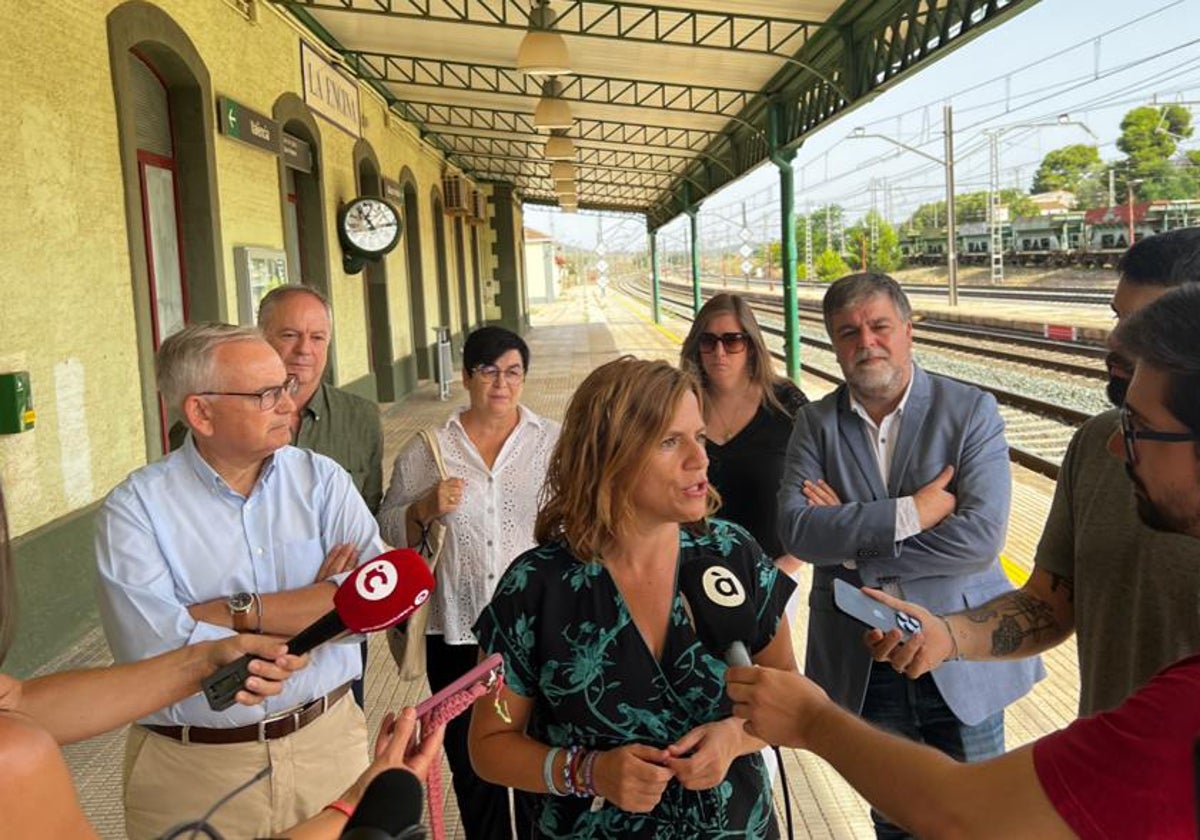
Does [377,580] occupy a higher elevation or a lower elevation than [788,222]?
lower

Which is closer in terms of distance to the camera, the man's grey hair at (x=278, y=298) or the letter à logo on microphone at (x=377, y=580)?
the letter à logo on microphone at (x=377, y=580)

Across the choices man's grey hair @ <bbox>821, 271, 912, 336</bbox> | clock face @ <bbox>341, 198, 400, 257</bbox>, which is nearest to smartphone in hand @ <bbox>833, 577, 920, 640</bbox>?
man's grey hair @ <bbox>821, 271, 912, 336</bbox>

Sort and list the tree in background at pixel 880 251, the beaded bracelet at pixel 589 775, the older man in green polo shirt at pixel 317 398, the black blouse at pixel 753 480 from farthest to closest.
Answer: the tree in background at pixel 880 251
the black blouse at pixel 753 480
the older man in green polo shirt at pixel 317 398
the beaded bracelet at pixel 589 775

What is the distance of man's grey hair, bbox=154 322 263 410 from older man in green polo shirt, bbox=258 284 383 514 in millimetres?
888

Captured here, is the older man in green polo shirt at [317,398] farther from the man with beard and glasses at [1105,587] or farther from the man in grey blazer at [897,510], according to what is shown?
the man with beard and glasses at [1105,587]

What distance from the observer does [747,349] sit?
380 centimetres

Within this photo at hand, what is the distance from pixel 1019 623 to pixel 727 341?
173 cm

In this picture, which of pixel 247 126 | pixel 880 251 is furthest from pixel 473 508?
pixel 880 251

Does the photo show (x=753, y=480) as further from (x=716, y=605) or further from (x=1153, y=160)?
(x=1153, y=160)

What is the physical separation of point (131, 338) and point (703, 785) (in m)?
5.87

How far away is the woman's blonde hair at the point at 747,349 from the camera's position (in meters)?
3.81

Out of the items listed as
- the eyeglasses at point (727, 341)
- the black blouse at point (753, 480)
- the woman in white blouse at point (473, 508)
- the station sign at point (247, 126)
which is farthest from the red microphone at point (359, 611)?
the station sign at point (247, 126)

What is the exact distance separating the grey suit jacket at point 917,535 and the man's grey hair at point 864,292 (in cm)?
22

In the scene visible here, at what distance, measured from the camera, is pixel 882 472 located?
3.01 m
